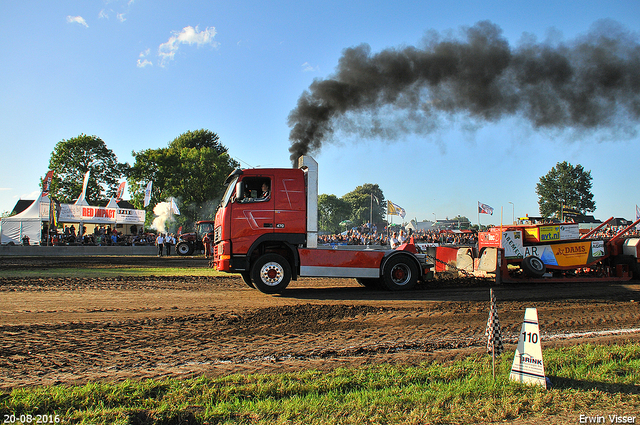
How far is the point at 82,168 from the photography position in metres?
49.4

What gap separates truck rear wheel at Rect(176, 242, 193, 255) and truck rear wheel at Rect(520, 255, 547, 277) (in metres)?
23.4

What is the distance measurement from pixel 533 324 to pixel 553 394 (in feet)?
2.03

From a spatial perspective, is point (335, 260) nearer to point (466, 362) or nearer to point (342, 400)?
point (466, 362)

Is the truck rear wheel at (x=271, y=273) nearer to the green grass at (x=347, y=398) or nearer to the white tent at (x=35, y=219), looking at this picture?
the green grass at (x=347, y=398)

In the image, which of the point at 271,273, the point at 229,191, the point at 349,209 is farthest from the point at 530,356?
the point at 349,209

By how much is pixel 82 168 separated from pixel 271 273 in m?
49.1

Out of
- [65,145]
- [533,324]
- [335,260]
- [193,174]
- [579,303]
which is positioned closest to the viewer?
[533,324]

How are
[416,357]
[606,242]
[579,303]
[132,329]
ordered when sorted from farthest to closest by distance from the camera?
[606,242] < [579,303] < [132,329] < [416,357]

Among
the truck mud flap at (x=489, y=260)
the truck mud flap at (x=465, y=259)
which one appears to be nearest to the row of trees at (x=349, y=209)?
the truck mud flap at (x=465, y=259)

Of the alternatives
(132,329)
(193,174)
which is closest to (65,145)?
(193,174)

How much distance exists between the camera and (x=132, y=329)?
6086mm

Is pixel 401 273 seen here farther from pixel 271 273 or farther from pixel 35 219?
pixel 35 219

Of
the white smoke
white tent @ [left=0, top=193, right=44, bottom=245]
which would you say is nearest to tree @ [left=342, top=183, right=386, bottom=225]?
the white smoke

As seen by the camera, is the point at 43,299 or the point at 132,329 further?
the point at 43,299
